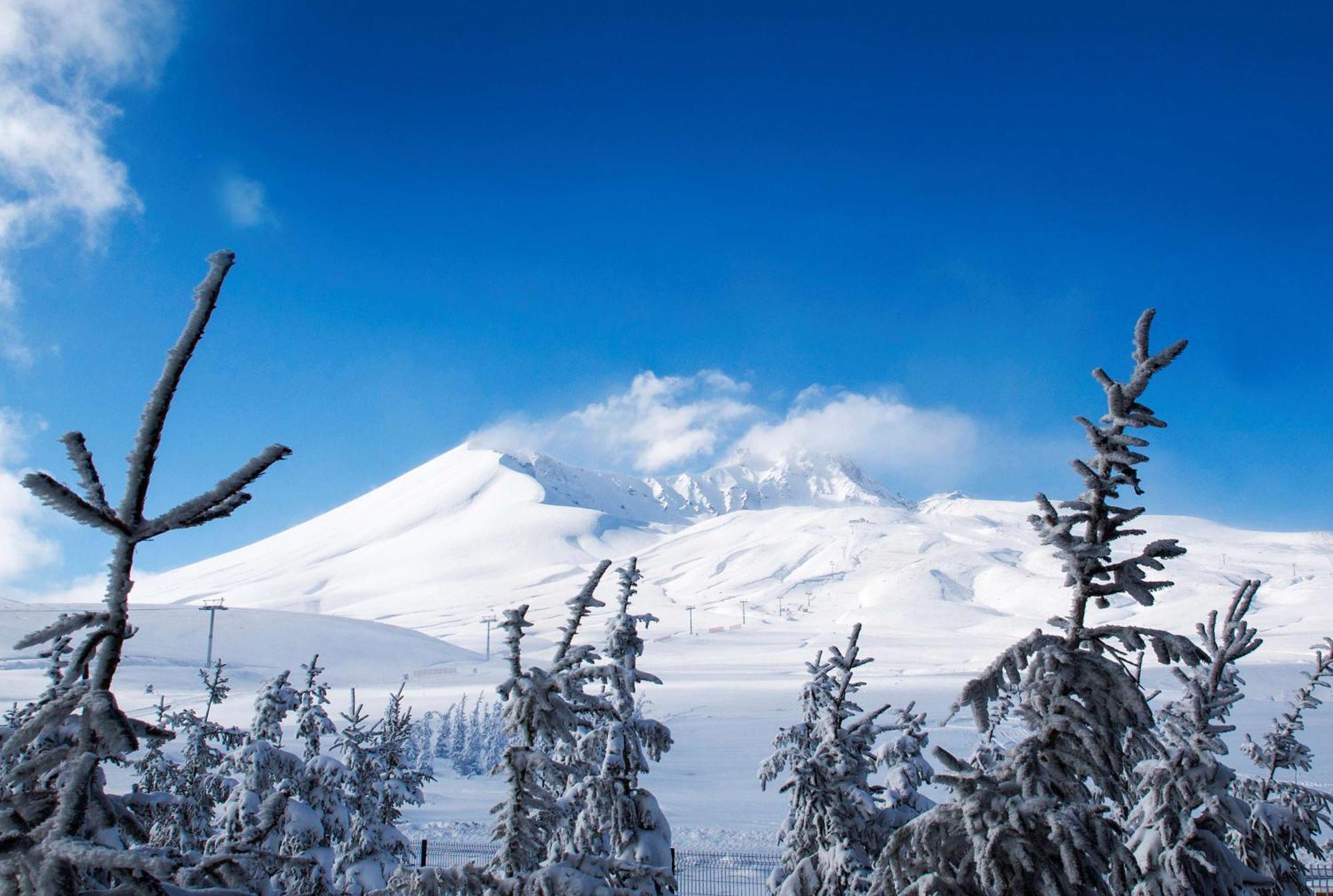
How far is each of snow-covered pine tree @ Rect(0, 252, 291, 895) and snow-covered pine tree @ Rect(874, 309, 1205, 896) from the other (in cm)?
625

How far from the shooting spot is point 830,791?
15719mm

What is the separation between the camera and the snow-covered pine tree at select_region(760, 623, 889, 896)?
14703 millimetres

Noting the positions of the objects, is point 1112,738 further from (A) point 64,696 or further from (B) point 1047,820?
(A) point 64,696

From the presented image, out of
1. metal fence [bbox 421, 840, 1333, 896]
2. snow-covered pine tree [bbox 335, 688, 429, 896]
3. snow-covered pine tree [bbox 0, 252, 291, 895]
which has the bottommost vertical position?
metal fence [bbox 421, 840, 1333, 896]

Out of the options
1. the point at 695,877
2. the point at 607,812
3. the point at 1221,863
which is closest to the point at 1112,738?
the point at 1221,863

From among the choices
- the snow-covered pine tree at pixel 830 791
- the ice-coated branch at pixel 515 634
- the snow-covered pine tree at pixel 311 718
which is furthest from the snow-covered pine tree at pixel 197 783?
the snow-covered pine tree at pixel 830 791

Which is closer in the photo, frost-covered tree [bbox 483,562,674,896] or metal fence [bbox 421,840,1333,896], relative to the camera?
frost-covered tree [bbox 483,562,674,896]

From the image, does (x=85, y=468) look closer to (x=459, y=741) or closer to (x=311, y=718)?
(x=311, y=718)

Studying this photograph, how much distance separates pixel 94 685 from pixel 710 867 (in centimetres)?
3536

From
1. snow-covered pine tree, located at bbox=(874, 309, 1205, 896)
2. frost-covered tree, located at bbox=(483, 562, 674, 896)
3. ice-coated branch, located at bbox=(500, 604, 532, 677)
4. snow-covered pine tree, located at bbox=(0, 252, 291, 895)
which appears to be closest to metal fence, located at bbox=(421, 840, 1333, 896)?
frost-covered tree, located at bbox=(483, 562, 674, 896)

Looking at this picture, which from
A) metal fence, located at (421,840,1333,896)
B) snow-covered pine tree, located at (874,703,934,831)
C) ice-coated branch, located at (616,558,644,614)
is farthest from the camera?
metal fence, located at (421,840,1333,896)

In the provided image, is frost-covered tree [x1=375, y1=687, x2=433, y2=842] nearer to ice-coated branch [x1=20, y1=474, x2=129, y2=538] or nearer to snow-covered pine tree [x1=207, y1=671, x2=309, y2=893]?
snow-covered pine tree [x1=207, y1=671, x2=309, y2=893]

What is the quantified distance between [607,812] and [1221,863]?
861cm

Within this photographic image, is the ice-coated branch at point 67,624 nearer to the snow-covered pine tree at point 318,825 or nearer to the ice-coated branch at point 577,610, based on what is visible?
the ice-coated branch at point 577,610
